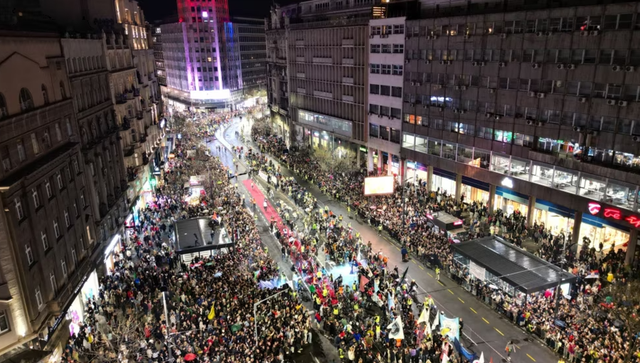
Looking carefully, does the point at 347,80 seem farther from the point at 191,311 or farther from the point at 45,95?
the point at 191,311

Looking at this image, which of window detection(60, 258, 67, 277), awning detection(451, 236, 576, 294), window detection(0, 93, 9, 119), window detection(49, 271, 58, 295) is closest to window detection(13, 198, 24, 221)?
window detection(0, 93, 9, 119)

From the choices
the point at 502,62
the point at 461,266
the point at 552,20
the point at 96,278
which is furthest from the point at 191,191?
the point at 552,20

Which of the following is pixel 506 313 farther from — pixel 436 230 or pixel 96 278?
pixel 96 278

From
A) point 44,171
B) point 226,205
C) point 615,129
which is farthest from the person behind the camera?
point 226,205

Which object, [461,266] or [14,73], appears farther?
[461,266]

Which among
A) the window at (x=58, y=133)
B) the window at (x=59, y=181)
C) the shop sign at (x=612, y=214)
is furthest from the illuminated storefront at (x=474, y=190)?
the window at (x=58, y=133)

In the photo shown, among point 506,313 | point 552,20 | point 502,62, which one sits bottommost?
point 506,313

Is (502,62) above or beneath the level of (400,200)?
above

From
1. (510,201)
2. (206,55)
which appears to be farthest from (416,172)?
(206,55)
